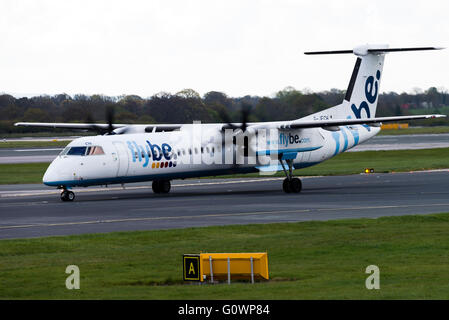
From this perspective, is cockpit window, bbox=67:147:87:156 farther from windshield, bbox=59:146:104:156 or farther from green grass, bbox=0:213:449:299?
green grass, bbox=0:213:449:299

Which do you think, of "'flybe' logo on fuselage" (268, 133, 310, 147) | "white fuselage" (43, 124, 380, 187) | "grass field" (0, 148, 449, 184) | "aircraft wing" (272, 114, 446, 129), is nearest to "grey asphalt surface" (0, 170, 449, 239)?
"white fuselage" (43, 124, 380, 187)

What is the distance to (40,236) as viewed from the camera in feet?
79.0

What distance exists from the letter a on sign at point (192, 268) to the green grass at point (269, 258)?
26 cm

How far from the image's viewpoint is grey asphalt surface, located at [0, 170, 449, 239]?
27219 millimetres

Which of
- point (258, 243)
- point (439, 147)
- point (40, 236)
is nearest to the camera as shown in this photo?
point (258, 243)

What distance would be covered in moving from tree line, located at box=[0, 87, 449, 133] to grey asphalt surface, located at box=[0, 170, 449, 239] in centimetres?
404

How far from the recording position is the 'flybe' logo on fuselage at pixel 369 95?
143 feet

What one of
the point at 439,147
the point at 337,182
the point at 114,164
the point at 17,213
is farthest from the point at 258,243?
the point at 439,147

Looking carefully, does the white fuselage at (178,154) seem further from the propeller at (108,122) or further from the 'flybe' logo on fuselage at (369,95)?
the propeller at (108,122)

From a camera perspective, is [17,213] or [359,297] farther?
[17,213]

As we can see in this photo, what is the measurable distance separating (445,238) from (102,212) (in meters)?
13.6

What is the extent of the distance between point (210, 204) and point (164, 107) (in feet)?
54.0

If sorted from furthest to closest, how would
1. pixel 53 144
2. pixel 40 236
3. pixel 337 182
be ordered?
pixel 53 144
pixel 337 182
pixel 40 236

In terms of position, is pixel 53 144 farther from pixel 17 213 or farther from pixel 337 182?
pixel 17 213
